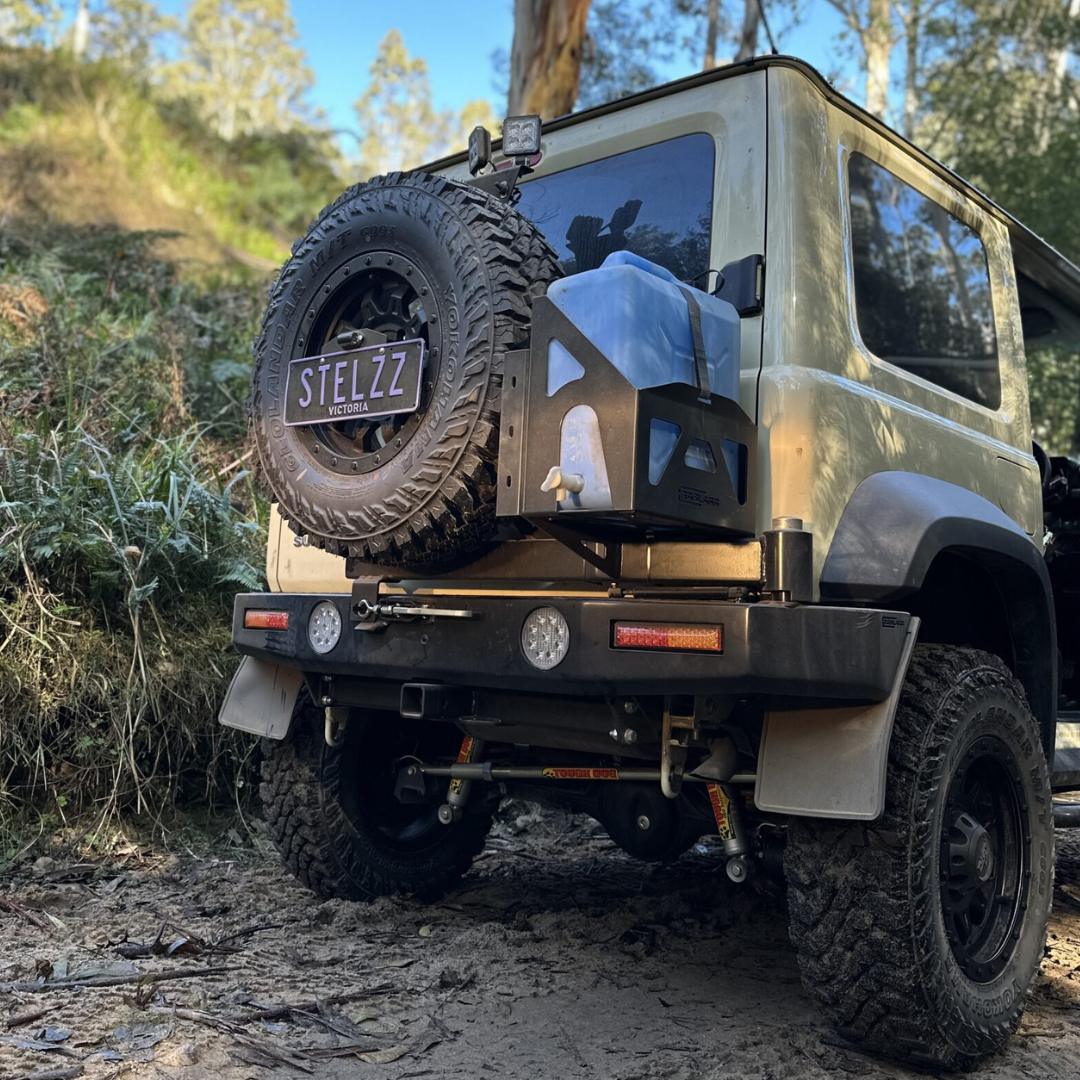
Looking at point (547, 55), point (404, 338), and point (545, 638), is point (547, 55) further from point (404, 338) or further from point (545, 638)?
point (545, 638)

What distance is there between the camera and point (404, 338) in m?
2.82

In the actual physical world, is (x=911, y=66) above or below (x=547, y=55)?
above

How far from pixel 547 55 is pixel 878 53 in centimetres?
1262

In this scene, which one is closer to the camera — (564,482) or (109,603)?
(564,482)

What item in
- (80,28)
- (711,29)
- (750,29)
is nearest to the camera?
(750,29)

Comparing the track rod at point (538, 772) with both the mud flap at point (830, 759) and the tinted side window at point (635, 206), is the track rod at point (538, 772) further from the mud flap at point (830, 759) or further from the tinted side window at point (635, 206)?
the tinted side window at point (635, 206)

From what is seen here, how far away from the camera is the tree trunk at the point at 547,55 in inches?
354

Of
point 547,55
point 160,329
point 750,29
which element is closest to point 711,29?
point 750,29

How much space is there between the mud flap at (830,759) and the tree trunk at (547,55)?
24.3 ft

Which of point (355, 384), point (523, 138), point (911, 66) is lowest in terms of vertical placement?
point (355, 384)

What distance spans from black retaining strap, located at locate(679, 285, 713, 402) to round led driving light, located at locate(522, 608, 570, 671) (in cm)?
62

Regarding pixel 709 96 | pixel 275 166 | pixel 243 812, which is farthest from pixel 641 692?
pixel 275 166

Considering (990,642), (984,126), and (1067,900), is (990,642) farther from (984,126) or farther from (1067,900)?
(984,126)

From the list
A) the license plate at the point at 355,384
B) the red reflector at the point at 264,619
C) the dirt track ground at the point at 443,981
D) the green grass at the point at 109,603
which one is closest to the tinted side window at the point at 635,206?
the license plate at the point at 355,384
